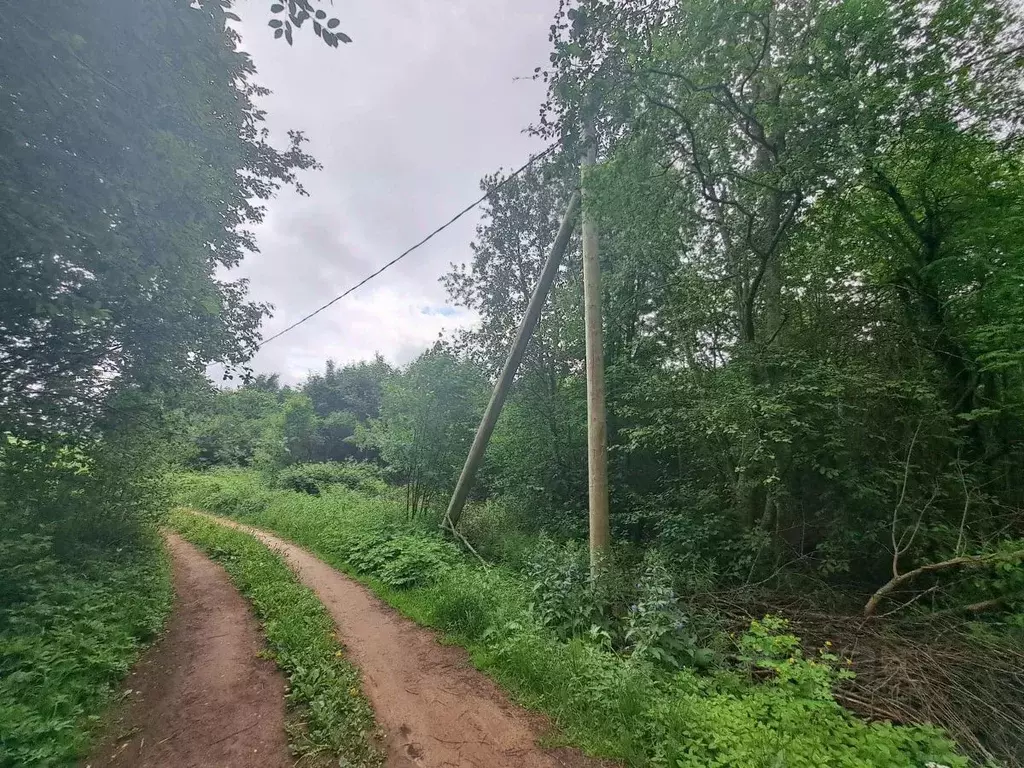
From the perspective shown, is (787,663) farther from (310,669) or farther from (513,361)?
(513,361)

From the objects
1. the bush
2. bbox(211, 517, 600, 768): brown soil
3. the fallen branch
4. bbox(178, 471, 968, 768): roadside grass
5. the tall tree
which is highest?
the tall tree

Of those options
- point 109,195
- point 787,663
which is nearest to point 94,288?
point 109,195

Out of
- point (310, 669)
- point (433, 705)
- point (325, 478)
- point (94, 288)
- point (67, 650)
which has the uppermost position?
point (94, 288)

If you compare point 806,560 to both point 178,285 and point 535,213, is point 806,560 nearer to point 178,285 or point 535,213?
point 178,285

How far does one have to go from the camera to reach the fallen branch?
12.9 feet

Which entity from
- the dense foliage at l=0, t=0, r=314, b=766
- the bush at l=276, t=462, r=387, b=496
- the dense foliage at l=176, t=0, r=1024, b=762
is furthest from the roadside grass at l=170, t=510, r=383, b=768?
the bush at l=276, t=462, r=387, b=496

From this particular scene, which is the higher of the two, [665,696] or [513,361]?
[513,361]

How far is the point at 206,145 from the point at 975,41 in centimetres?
854

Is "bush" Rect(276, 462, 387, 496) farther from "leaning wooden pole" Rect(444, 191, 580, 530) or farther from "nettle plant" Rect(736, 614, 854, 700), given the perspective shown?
"nettle plant" Rect(736, 614, 854, 700)

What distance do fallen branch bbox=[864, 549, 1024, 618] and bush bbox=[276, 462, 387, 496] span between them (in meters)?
13.8

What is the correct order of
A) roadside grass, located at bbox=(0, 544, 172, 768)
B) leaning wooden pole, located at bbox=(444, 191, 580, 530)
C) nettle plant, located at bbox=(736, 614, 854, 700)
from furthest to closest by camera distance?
leaning wooden pole, located at bbox=(444, 191, 580, 530), nettle plant, located at bbox=(736, 614, 854, 700), roadside grass, located at bbox=(0, 544, 172, 768)

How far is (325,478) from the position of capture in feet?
54.4

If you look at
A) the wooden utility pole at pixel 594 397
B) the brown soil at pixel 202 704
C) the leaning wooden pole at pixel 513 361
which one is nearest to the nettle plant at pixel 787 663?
the wooden utility pole at pixel 594 397

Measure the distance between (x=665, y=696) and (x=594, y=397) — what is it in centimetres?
317
